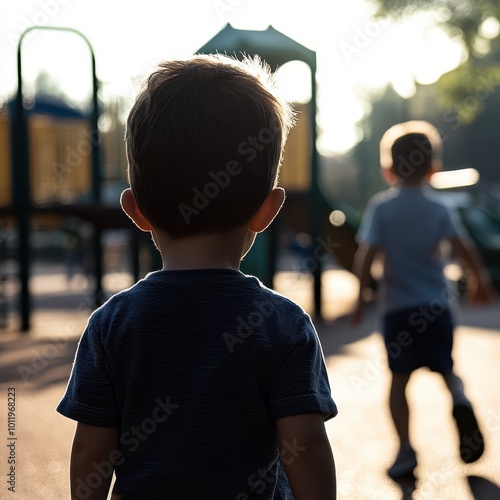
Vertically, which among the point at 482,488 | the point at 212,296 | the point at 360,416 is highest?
the point at 212,296

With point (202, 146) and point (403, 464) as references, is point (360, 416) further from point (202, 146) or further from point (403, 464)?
point (202, 146)

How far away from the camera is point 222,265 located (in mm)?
1601

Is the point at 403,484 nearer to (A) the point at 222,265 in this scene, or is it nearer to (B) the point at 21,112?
(A) the point at 222,265

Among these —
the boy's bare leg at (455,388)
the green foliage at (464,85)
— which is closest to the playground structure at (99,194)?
the boy's bare leg at (455,388)

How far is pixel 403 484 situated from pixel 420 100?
60.4 meters

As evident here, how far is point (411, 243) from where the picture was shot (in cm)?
433

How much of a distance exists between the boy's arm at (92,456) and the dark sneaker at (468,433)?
2810 millimetres

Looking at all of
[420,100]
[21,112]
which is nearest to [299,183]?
[21,112]

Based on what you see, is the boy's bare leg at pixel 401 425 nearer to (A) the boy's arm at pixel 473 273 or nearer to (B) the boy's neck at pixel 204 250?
(A) the boy's arm at pixel 473 273

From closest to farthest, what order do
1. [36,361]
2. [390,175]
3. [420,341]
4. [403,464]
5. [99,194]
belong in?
1. [403,464]
2. [420,341]
3. [390,175]
4. [36,361]
5. [99,194]

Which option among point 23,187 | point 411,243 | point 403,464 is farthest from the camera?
point 23,187
